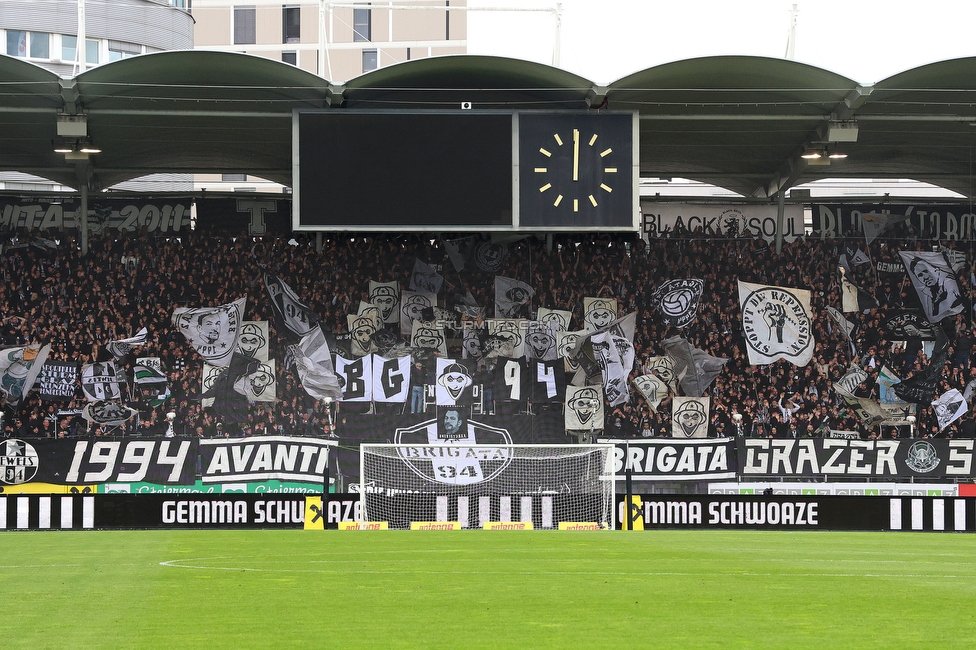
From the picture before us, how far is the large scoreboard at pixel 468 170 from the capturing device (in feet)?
79.5

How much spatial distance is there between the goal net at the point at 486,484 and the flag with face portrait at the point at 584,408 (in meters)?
2.65

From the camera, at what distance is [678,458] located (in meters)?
27.6

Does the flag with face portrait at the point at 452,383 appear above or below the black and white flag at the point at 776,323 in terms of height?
below

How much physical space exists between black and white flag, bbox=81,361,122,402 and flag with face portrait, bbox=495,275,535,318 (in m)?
9.15

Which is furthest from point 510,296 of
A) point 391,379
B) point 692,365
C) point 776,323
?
point 776,323

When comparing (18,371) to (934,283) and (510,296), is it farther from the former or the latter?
(934,283)

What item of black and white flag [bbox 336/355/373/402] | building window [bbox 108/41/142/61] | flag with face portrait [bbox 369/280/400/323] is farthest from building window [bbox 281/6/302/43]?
black and white flag [bbox 336/355/373/402]

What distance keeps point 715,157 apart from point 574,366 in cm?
608

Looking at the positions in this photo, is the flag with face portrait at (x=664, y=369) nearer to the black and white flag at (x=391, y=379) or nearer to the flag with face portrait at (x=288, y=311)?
the black and white flag at (x=391, y=379)

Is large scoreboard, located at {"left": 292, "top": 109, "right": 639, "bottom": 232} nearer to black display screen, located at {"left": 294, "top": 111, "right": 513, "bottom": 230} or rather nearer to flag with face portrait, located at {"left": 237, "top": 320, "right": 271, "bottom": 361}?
black display screen, located at {"left": 294, "top": 111, "right": 513, "bottom": 230}

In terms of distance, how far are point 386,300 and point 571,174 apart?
7.16 m

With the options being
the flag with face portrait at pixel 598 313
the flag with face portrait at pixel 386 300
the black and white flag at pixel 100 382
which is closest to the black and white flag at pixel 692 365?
the flag with face portrait at pixel 598 313

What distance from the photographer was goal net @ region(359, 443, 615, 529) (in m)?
23.1

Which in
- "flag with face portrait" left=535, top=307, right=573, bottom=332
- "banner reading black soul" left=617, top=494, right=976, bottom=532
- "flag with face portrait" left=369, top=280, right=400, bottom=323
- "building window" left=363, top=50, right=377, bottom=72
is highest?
"building window" left=363, top=50, right=377, bottom=72
